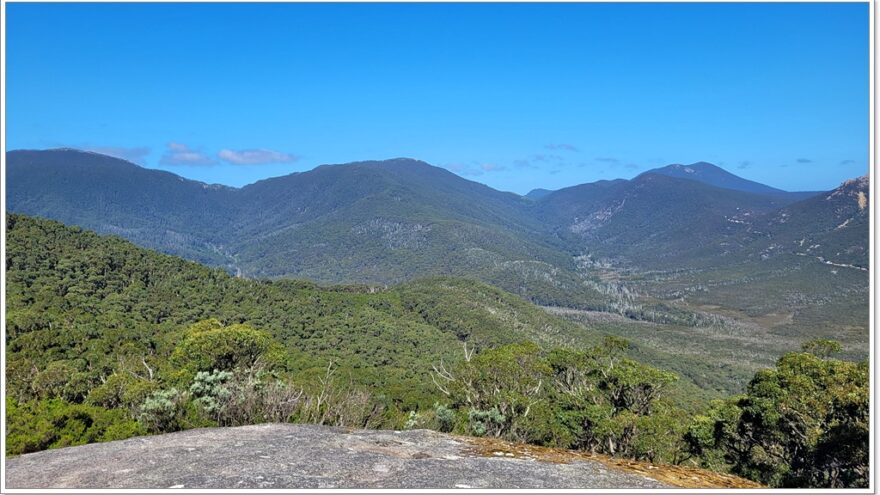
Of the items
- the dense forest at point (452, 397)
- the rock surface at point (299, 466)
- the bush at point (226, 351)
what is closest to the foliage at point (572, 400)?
the dense forest at point (452, 397)

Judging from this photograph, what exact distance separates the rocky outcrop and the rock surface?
0.02 metres

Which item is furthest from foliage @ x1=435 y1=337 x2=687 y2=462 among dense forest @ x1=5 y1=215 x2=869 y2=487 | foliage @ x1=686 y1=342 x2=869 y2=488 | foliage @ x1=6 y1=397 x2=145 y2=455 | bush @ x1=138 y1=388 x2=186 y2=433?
foliage @ x1=6 y1=397 x2=145 y2=455

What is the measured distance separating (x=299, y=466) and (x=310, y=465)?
0.58 feet

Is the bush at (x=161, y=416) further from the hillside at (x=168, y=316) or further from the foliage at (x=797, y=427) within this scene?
the foliage at (x=797, y=427)

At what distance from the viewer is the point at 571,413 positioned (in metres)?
19.9

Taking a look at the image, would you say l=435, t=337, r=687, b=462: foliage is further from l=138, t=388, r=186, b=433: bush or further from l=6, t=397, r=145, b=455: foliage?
l=6, t=397, r=145, b=455: foliage

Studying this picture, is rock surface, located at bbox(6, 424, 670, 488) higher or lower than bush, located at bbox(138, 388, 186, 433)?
higher

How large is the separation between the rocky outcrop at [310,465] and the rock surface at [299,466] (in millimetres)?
16

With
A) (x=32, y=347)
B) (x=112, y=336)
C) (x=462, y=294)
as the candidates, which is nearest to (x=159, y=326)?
(x=112, y=336)

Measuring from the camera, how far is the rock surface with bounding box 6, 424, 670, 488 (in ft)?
28.0

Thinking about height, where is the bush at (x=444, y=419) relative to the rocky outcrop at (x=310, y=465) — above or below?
below

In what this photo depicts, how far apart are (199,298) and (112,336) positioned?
77.5 ft

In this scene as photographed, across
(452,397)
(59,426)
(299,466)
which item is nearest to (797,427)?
(452,397)

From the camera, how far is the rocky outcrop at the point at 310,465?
8555 mm
